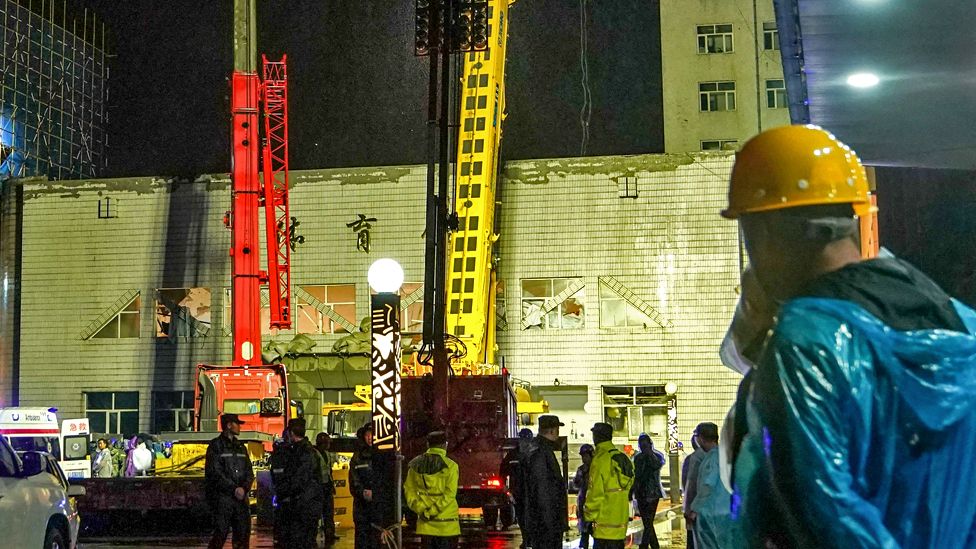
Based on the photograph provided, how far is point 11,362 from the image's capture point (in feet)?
138

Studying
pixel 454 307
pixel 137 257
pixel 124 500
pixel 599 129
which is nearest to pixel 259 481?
pixel 124 500

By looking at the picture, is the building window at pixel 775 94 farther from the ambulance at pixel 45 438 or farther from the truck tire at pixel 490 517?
the ambulance at pixel 45 438

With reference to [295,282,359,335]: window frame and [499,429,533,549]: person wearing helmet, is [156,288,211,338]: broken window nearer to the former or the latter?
[295,282,359,335]: window frame

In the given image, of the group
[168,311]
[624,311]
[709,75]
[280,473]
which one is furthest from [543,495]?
[709,75]

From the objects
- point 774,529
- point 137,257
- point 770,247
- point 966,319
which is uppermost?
point 137,257

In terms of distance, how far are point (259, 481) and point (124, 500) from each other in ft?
9.18

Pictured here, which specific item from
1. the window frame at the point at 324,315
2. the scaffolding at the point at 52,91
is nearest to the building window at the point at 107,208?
the window frame at the point at 324,315

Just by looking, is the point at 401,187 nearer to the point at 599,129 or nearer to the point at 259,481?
the point at 599,129

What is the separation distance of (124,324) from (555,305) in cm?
1476

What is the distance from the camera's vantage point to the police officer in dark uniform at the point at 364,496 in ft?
46.2

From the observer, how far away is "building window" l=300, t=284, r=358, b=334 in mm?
40000

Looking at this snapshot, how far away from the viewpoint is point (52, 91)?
166 feet

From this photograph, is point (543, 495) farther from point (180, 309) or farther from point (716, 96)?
point (716, 96)

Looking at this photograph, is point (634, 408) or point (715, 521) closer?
point (715, 521)
